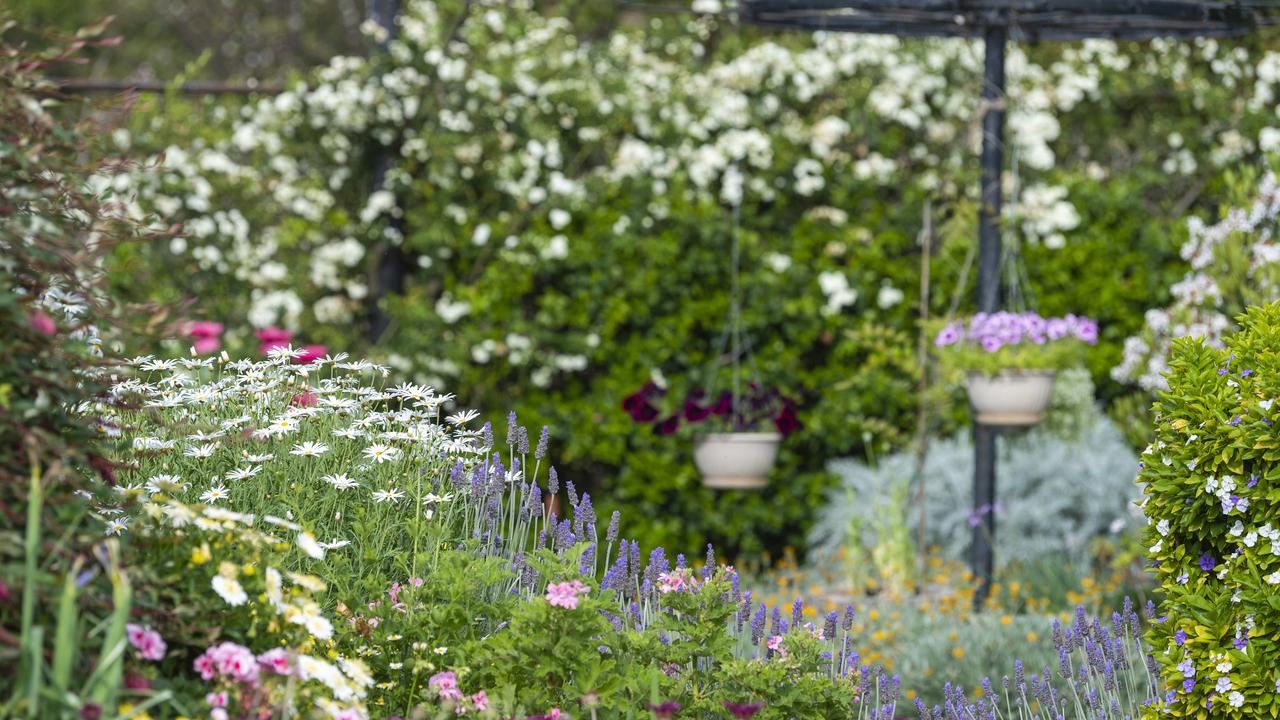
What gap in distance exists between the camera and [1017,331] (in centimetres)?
494

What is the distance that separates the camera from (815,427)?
6.34 meters

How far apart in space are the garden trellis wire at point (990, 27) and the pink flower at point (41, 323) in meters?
3.41

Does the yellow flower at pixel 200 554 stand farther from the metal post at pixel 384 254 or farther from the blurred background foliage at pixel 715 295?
the metal post at pixel 384 254

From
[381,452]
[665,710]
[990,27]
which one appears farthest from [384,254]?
[665,710]

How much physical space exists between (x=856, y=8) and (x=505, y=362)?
2.40 metres

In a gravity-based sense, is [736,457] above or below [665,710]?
below

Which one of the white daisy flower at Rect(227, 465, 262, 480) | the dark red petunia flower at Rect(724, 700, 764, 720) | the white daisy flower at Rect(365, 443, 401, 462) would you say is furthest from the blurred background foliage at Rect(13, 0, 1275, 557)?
the dark red petunia flower at Rect(724, 700, 764, 720)

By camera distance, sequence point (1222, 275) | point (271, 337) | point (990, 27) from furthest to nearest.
Result: point (271, 337) → point (990, 27) → point (1222, 275)

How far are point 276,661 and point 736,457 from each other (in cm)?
344

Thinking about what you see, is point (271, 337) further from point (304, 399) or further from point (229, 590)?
point (229, 590)

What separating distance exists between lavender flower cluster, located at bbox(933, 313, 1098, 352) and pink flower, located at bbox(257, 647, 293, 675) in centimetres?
343

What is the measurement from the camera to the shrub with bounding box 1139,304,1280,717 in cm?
249

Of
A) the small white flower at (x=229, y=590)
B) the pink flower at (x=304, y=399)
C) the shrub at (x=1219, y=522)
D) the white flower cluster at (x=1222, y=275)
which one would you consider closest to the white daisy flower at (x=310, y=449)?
the pink flower at (x=304, y=399)

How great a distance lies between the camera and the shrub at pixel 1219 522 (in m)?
2.49
